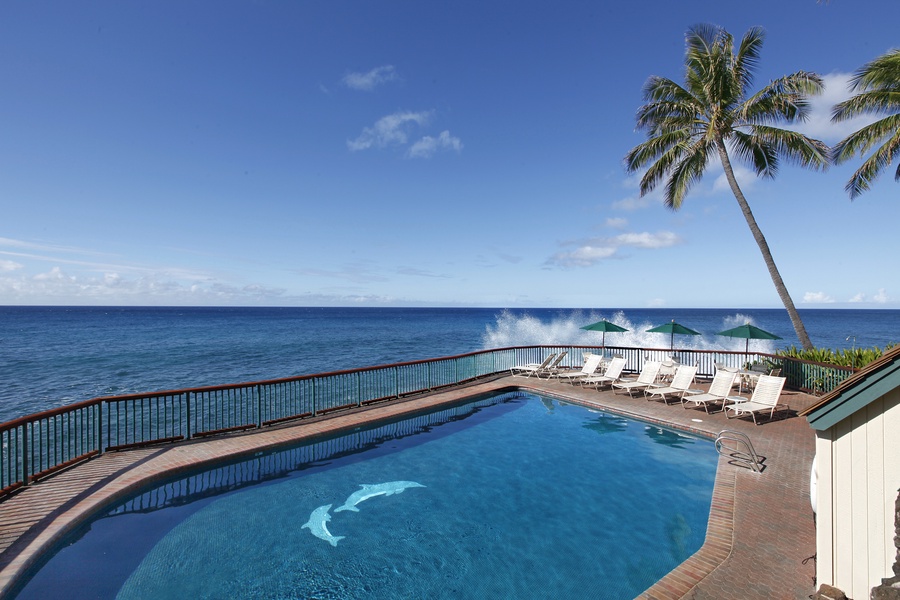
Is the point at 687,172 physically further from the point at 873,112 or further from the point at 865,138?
the point at 873,112

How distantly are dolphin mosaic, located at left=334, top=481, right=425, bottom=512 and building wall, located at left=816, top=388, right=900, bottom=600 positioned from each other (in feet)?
18.2

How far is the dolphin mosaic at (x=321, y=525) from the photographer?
563 centimetres

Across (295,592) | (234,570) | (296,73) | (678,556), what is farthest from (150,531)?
(296,73)

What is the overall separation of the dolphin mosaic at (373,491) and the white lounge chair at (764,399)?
8.07 meters

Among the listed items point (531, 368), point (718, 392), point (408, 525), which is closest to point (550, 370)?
point (531, 368)

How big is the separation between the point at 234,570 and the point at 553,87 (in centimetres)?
1850

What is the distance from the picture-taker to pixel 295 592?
177 inches

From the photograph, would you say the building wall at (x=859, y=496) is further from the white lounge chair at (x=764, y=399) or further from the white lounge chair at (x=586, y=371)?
the white lounge chair at (x=586, y=371)

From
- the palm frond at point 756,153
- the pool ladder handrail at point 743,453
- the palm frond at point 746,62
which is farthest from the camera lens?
the palm frond at point 756,153

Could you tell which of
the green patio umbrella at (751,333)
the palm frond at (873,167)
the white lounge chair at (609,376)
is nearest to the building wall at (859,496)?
the white lounge chair at (609,376)

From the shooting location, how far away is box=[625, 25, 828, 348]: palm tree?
13820 millimetres

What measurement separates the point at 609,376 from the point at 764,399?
4547mm

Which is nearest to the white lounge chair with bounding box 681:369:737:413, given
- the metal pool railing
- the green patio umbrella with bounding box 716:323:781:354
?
the metal pool railing

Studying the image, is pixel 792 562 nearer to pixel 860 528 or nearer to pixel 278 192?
pixel 860 528
